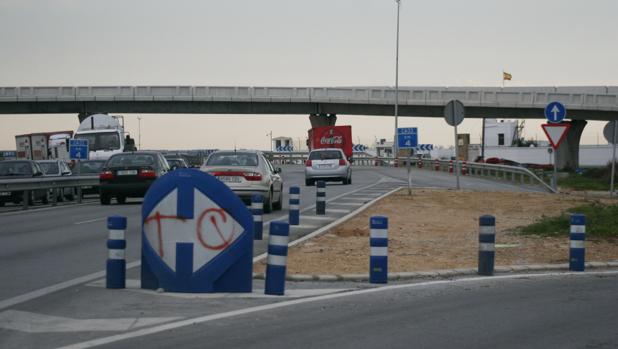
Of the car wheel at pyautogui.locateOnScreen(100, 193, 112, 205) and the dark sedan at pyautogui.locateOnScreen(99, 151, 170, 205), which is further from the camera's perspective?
the car wheel at pyautogui.locateOnScreen(100, 193, 112, 205)

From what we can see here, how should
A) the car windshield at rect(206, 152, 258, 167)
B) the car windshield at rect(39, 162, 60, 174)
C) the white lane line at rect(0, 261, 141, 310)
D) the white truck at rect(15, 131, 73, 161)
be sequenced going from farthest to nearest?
the white truck at rect(15, 131, 73, 161) < the car windshield at rect(39, 162, 60, 174) < the car windshield at rect(206, 152, 258, 167) < the white lane line at rect(0, 261, 141, 310)

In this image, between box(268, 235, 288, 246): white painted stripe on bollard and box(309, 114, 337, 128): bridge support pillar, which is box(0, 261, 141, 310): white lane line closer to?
box(268, 235, 288, 246): white painted stripe on bollard

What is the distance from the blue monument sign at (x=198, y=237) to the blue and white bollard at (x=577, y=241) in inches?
188

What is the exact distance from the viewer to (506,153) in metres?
104

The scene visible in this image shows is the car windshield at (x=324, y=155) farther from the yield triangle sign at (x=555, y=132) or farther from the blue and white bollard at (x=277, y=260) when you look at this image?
the blue and white bollard at (x=277, y=260)

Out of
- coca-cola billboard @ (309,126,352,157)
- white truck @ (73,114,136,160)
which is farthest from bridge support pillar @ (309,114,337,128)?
white truck @ (73,114,136,160)

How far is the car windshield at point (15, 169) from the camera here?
3111 centimetres

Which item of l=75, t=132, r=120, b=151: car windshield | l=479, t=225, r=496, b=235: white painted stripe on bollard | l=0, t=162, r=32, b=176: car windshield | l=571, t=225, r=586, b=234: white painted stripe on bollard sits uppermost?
l=75, t=132, r=120, b=151: car windshield

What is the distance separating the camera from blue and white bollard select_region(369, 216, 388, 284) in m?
10.5

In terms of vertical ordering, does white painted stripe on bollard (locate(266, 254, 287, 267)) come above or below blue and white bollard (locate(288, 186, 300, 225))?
above

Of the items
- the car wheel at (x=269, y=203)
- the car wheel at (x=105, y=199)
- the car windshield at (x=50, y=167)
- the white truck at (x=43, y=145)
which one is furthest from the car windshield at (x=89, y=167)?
the white truck at (x=43, y=145)

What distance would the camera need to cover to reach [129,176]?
27.2 metres

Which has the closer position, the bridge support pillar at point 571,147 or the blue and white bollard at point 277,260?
the blue and white bollard at point 277,260

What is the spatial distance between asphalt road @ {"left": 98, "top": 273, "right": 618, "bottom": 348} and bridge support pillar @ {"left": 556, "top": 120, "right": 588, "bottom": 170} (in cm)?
6672
